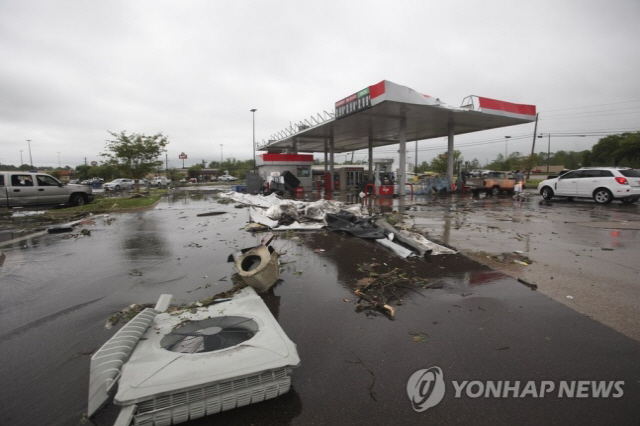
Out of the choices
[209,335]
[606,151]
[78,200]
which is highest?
[606,151]

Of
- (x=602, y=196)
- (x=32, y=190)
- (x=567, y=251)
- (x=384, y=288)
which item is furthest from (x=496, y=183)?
(x=32, y=190)

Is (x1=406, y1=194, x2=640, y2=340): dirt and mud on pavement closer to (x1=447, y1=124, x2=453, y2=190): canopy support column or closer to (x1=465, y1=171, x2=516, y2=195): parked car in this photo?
(x1=465, y1=171, x2=516, y2=195): parked car

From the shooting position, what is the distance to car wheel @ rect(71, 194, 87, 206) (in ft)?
55.8

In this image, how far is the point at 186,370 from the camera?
2.15 meters

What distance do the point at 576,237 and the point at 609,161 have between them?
61115mm

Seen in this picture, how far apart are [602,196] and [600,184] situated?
0.65 metres

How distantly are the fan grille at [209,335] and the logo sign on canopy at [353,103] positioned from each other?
15903 millimetres

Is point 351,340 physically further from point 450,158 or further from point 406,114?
point 450,158

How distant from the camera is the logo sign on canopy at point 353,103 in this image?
1692cm

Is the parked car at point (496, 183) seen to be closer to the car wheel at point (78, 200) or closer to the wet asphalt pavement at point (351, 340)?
the wet asphalt pavement at point (351, 340)

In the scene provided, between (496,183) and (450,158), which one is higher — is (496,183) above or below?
below

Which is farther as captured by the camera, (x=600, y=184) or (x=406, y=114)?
A: (x=406, y=114)

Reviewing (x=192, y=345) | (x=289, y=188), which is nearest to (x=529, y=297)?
(x=192, y=345)

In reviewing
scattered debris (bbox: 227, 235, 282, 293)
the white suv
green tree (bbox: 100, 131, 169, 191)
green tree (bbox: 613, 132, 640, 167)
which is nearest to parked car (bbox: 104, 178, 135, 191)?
green tree (bbox: 100, 131, 169, 191)
